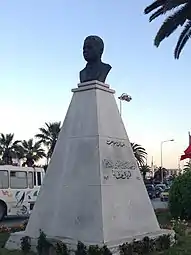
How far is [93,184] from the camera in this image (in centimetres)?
816

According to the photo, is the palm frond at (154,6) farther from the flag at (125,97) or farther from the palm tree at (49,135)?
the palm tree at (49,135)

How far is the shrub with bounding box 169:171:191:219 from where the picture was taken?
1409 cm

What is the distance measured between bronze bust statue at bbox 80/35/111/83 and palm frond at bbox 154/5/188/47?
713 cm

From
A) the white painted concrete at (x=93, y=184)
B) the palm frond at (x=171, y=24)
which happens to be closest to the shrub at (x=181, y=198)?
the palm frond at (x=171, y=24)

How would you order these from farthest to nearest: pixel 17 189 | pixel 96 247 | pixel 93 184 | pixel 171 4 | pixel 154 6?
pixel 17 189
pixel 154 6
pixel 171 4
pixel 93 184
pixel 96 247

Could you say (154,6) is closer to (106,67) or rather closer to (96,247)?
(106,67)

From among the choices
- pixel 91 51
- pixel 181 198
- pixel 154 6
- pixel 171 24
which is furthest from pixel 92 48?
pixel 154 6

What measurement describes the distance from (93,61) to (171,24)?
7.53 meters

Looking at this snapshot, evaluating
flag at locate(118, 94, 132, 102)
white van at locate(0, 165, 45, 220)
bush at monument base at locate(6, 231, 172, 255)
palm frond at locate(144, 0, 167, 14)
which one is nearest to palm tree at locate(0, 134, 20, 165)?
flag at locate(118, 94, 132, 102)

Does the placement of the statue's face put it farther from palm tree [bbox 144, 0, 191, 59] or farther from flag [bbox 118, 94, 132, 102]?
flag [bbox 118, 94, 132, 102]

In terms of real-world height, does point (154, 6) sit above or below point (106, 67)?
above

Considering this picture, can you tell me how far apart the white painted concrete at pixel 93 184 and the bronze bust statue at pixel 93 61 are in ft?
0.85

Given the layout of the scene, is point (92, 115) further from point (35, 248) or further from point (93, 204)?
point (35, 248)

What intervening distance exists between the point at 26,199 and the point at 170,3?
11304 mm
